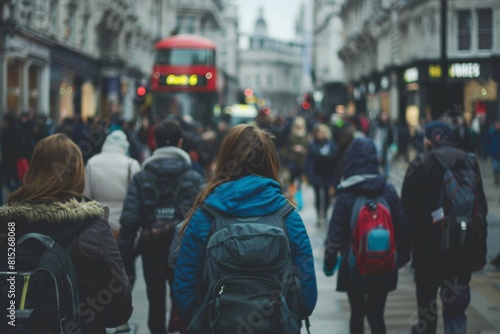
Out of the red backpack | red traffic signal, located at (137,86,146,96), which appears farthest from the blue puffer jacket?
red traffic signal, located at (137,86,146,96)

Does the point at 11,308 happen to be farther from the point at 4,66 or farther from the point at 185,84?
the point at 185,84

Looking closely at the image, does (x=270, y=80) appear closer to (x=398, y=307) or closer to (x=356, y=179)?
(x=398, y=307)

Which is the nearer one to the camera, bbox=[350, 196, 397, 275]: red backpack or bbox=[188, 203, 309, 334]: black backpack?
bbox=[188, 203, 309, 334]: black backpack

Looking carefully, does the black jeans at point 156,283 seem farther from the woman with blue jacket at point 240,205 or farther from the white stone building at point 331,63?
the white stone building at point 331,63

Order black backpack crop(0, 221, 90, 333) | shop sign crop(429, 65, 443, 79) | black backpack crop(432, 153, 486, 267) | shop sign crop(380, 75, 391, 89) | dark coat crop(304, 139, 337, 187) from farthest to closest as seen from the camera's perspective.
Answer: shop sign crop(380, 75, 391, 89) < shop sign crop(429, 65, 443, 79) < dark coat crop(304, 139, 337, 187) < black backpack crop(432, 153, 486, 267) < black backpack crop(0, 221, 90, 333)

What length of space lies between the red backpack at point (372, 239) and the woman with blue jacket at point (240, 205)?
6.26 ft

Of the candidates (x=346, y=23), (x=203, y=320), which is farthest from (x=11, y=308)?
(x=346, y=23)

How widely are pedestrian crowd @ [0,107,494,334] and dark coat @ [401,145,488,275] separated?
0.01 meters

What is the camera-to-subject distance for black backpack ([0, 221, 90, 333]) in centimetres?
353

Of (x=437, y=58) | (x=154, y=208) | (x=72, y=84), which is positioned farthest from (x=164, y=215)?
(x=437, y=58)

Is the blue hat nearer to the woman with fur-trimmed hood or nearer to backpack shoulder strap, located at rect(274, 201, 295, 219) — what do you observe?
backpack shoulder strap, located at rect(274, 201, 295, 219)

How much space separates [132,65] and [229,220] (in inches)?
1694

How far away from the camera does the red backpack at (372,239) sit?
19.4 ft

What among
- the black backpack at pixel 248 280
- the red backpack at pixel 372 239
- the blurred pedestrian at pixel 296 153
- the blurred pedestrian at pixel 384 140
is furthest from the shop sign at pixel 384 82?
the black backpack at pixel 248 280
